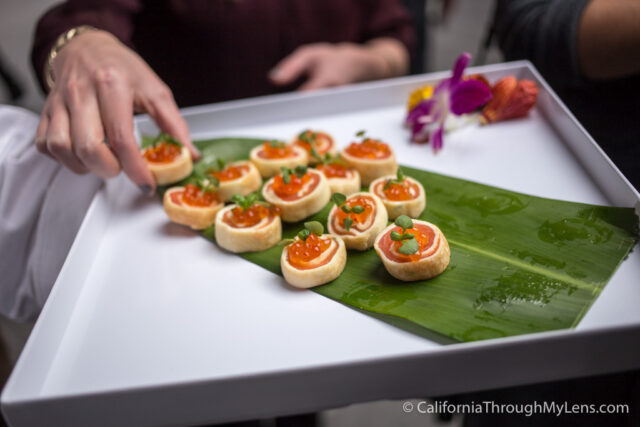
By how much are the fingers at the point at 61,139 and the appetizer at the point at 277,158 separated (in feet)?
1.79

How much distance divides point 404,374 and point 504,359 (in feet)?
0.60

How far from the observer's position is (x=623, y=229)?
1155 millimetres

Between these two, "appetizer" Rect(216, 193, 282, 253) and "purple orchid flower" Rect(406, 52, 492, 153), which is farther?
"purple orchid flower" Rect(406, 52, 492, 153)

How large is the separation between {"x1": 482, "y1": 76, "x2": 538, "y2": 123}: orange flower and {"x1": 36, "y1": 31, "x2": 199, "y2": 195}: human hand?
3.73 ft

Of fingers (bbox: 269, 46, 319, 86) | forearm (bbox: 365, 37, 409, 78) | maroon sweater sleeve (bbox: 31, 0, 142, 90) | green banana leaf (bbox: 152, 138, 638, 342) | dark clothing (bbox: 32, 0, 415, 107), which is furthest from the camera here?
forearm (bbox: 365, 37, 409, 78)

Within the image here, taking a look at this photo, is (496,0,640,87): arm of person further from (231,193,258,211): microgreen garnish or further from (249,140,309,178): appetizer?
(231,193,258,211): microgreen garnish

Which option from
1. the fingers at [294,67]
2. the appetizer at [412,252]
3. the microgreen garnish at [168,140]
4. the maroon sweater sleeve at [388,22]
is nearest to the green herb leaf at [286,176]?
the appetizer at [412,252]

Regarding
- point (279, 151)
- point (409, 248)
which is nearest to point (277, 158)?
point (279, 151)

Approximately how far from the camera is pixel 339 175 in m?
1.57

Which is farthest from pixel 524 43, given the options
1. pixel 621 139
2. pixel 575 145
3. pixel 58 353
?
pixel 58 353

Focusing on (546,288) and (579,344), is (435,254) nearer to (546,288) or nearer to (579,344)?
(546,288)

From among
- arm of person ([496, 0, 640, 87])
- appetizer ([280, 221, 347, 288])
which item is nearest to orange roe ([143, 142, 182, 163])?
appetizer ([280, 221, 347, 288])

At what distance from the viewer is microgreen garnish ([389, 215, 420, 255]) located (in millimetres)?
1125

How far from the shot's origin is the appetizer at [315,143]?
1.67 meters
